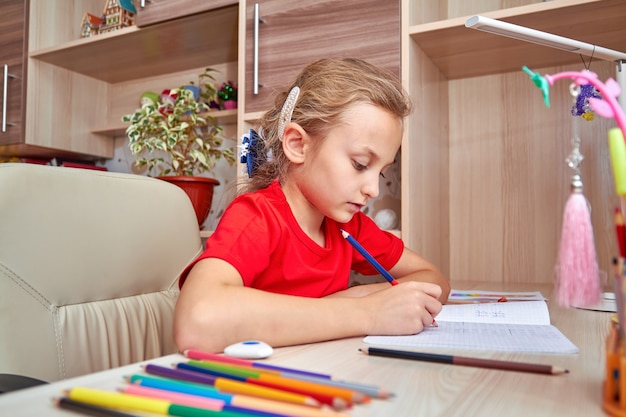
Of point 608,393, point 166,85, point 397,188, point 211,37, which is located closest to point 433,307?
point 608,393

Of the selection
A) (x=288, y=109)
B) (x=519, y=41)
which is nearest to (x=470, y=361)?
(x=288, y=109)

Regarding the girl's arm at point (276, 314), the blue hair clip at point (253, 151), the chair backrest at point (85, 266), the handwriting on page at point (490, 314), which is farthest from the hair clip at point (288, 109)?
the handwriting on page at point (490, 314)

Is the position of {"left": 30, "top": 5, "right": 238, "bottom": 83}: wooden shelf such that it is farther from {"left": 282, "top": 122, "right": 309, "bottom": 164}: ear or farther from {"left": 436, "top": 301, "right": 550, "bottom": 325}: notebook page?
{"left": 436, "top": 301, "right": 550, "bottom": 325}: notebook page

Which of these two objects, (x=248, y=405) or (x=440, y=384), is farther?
(x=440, y=384)

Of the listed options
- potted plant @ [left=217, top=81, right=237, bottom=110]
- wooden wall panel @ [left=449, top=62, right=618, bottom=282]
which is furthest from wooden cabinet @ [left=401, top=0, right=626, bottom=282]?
potted plant @ [left=217, top=81, right=237, bottom=110]

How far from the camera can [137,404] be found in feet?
1.25

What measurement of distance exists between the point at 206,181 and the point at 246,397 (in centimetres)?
136

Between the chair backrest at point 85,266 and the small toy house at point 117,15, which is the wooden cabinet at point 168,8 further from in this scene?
the chair backrest at point 85,266

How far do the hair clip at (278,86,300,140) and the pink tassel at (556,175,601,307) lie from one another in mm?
667

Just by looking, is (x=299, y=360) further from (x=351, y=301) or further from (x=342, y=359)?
(x=351, y=301)

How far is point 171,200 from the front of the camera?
3.49 ft

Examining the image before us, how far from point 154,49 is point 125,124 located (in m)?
0.34

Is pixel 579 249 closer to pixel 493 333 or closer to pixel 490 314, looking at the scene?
pixel 493 333

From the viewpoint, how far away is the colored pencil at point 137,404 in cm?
36
